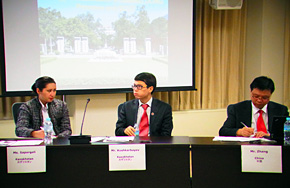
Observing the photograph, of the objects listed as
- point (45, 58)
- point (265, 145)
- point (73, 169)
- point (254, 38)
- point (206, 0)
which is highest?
point (206, 0)

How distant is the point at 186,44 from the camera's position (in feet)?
15.2

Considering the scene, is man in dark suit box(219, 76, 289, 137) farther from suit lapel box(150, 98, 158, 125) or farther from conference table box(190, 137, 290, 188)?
conference table box(190, 137, 290, 188)

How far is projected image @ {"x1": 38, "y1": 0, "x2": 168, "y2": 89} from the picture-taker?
4.22m

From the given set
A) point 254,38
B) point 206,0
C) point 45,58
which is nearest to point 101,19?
point 45,58

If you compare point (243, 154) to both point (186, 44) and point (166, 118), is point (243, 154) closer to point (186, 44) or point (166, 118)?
point (166, 118)

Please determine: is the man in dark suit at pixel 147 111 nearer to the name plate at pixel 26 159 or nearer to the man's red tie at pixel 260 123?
the man's red tie at pixel 260 123

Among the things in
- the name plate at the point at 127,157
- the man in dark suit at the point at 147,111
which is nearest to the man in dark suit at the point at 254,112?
the man in dark suit at the point at 147,111

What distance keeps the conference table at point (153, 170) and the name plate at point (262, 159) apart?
3 cm

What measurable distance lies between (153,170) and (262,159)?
2.13 ft

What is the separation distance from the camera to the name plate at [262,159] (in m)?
2.03

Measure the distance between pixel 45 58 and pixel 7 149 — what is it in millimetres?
2321

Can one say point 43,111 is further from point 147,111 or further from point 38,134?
point 147,111

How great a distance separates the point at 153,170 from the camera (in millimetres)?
2070

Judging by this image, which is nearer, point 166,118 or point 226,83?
point 166,118
